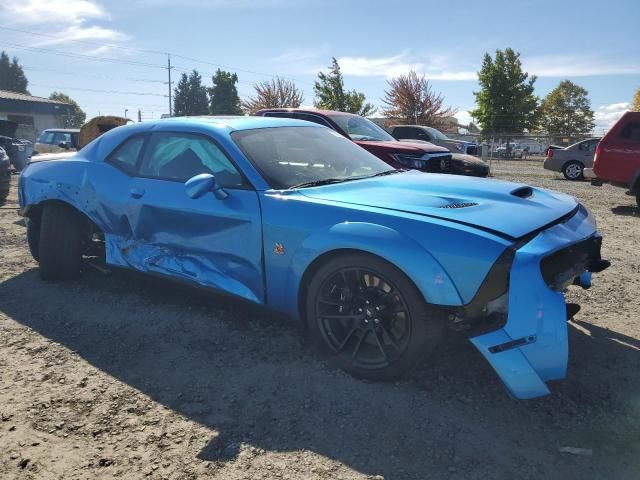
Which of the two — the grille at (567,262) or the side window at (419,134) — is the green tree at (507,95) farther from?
the grille at (567,262)

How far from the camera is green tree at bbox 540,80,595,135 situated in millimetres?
56344

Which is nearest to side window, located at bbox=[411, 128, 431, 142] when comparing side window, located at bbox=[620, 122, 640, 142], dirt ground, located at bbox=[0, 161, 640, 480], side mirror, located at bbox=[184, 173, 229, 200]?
side window, located at bbox=[620, 122, 640, 142]

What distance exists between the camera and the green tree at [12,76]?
239 ft

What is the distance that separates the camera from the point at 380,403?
103 inches

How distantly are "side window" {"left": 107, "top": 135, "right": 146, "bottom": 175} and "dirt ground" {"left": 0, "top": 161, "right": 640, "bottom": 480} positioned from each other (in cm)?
117

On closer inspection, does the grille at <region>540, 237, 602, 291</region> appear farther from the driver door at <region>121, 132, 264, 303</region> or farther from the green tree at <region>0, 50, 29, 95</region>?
the green tree at <region>0, 50, 29, 95</region>

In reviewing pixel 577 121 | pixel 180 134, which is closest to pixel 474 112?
pixel 577 121

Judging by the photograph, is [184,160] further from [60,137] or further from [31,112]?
[31,112]

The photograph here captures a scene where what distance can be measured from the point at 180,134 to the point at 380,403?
2454mm

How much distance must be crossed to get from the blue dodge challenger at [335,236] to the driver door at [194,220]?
11 mm

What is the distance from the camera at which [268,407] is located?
262 cm

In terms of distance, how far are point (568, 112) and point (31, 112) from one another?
179ft

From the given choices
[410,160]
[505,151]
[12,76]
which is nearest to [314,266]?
[410,160]

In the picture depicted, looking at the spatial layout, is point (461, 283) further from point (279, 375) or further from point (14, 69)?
point (14, 69)
